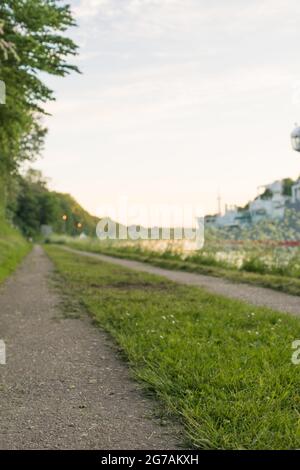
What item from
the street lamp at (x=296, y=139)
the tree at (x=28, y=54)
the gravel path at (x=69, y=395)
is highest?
the street lamp at (x=296, y=139)

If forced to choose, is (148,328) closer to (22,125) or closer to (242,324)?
(242,324)

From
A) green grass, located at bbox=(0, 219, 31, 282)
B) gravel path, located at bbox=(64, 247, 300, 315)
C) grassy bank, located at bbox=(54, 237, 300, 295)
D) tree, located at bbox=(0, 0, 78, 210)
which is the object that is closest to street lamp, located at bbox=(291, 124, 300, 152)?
grassy bank, located at bbox=(54, 237, 300, 295)

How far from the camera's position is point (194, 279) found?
50.0 feet

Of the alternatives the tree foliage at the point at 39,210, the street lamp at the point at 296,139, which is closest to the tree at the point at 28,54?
the street lamp at the point at 296,139

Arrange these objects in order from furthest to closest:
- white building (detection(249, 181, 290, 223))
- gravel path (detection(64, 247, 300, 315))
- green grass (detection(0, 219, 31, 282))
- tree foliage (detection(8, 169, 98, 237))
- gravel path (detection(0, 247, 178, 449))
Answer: tree foliage (detection(8, 169, 98, 237)) < white building (detection(249, 181, 290, 223)) < green grass (detection(0, 219, 31, 282)) < gravel path (detection(64, 247, 300, 315)) < gravel path (detection(0, 247, 178, 449))

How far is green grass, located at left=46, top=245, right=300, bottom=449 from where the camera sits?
355cm

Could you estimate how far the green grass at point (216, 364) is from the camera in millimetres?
3551

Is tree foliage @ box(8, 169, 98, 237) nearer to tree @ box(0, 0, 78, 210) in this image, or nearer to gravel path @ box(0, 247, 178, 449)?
tree @ box(0, 0, 78, 210)

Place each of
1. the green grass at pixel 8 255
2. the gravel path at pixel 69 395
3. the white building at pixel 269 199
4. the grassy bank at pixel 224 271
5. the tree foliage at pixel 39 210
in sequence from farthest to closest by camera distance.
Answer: the tree foliage at pixel 39 210, the white building at pixel 269 199, the green grass at pixel 8 255, the grassy bank at pixel 224 271, the gravel path at pixel 69 395

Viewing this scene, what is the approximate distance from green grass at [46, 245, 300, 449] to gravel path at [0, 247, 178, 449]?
9.0 inches

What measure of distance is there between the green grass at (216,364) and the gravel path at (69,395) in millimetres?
229

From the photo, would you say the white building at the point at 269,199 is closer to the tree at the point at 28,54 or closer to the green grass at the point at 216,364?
the tree at the point at 28,54

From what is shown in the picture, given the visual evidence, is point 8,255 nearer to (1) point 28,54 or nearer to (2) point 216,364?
(1) point 28,54

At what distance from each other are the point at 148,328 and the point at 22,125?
8022mm
